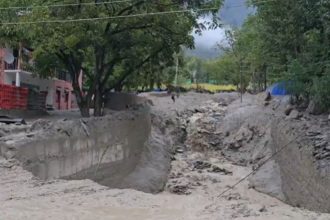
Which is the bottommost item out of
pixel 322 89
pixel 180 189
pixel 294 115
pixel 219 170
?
pixel 180 189

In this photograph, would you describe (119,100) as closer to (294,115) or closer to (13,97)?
(13,97)

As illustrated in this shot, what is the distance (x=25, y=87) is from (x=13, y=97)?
522 cm

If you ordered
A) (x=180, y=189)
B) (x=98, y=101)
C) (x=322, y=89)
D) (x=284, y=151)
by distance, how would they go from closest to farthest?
1. (x=322, y=89)
2. (x=284, y=151)
3. (x=180, y=189)
4. (x=98, y=101)

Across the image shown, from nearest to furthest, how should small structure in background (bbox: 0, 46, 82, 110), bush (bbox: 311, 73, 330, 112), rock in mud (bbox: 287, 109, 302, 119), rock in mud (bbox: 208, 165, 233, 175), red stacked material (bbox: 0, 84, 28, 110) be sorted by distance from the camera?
bush (bbox: 311, 73, 330, 112) < rock in mud (bbox: 287, 109, 302, 119) < rock in mud (bbox: 208, 165, 233, 175) < red stacked material (bbox: 0, 84, 28, 110) < small structure in background (bbox: 0, 46, 82, 110)

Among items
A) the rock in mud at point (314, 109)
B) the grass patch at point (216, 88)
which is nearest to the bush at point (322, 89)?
the rock in mud at point (314, 109)

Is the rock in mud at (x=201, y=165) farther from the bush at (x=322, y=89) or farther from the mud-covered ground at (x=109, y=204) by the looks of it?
the bush at (x=322, y=89)

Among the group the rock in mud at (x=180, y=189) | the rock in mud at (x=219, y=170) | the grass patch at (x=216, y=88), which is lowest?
the rock in mud at (x=180, y=189)

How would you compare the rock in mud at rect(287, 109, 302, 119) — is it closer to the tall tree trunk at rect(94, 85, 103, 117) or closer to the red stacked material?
the tall tree trunk at rect(94, 85, 103, 117)

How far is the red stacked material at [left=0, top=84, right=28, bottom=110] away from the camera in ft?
125

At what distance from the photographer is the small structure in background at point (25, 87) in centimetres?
3831

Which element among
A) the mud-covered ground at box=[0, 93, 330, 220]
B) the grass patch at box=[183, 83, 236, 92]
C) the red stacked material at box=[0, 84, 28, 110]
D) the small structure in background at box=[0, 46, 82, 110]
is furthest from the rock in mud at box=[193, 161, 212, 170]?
the grass patch at box=[183, 83, 236, 92]

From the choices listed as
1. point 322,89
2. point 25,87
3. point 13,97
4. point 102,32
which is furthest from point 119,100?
point 322,89

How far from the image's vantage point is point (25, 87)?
44.1m

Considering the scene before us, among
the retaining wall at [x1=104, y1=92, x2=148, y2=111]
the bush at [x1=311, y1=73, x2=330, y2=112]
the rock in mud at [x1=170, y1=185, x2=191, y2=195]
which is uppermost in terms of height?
the bush at [x1=311, y1=73, x2=330, y2=112]
